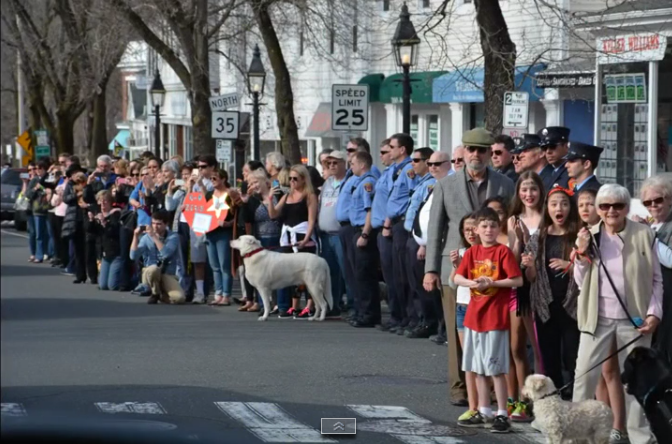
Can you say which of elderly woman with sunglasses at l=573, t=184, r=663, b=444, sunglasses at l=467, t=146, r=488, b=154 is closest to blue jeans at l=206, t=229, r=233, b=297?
sunglasses at l=467, t=146, r=488, b=154

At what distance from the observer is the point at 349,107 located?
20172 millimetres

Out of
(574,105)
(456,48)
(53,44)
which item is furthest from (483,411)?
(53,44)

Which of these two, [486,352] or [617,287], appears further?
[486,352]

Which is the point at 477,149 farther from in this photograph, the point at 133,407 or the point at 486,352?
the point at 133,407

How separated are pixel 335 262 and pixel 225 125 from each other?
10.6 m

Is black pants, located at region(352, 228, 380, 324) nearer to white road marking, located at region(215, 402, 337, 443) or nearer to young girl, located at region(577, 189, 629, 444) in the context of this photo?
white road marking, located at region(215, 402, 337, 443)

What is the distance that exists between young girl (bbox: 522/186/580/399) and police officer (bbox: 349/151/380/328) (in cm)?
503

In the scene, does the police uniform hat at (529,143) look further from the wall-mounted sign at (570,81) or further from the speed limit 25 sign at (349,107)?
the wall-mounted sign at (570,81)

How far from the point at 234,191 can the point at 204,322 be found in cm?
218

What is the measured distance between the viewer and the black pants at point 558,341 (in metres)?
8.77

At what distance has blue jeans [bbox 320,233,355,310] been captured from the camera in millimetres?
14934

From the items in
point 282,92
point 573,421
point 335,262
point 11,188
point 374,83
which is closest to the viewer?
point 573,421

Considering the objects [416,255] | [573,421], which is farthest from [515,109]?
[573,421]

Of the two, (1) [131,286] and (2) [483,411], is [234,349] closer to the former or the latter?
(2) [483,411]
